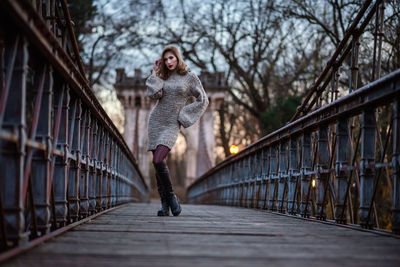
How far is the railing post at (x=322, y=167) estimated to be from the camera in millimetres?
5695

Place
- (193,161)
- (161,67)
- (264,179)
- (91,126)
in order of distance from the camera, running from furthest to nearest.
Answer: (193,161), (264,179), (161,67), (91,126)

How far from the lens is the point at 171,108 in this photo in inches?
245

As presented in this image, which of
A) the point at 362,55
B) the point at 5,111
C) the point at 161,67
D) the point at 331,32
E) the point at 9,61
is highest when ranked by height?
the point at 331,32

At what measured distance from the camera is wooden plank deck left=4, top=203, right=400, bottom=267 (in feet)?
8.56

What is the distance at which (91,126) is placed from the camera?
5707 mm

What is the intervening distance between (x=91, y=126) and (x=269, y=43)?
16049 millimetres

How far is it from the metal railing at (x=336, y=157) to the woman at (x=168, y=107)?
1.18m

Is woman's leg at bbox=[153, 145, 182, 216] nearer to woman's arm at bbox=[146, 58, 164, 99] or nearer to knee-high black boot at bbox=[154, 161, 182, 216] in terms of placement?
knee-high black boot at bbox=[154, 161, 182, 216]

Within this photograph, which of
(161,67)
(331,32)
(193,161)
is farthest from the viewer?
(193,161)

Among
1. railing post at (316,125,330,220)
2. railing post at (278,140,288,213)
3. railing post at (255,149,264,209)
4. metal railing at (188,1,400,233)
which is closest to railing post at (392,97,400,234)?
metal railing at (188,1,400,233)

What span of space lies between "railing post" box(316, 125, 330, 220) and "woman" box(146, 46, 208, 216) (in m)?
1.28

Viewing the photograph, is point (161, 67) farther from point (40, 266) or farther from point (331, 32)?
point (331, 32)

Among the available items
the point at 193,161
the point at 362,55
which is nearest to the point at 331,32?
the point at 362,55

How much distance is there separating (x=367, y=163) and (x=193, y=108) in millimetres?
2320
